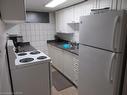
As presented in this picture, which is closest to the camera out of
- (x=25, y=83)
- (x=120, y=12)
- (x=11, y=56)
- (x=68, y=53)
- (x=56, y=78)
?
(x=120, y=12)

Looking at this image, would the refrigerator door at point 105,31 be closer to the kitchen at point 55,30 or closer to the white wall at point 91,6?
the kitchen at point 55,30

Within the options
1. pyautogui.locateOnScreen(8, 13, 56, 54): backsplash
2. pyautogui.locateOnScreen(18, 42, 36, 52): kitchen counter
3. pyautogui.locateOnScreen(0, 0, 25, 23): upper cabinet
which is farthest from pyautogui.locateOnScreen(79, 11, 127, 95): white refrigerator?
pyautogui.locateOnScreen(8, 13, 56, 54): backsplash

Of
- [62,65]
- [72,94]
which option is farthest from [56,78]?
[72,94]

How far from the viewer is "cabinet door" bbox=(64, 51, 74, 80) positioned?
2.63 metres

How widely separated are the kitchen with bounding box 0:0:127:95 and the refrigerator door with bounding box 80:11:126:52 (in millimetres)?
186

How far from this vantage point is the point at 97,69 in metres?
1.55

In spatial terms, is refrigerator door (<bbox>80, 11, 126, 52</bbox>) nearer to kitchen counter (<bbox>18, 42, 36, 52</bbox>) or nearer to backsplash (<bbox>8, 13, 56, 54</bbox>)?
kitchen counter (<bbox>18, 42, 36, 52</bbox>)

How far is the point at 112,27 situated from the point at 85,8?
1290mm

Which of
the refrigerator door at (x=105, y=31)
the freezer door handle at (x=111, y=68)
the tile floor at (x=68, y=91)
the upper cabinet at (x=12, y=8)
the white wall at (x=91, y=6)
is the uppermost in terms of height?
the white wall at (x=91, y=6)

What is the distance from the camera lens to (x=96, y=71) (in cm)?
158

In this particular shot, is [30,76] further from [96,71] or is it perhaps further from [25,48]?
[25,48]

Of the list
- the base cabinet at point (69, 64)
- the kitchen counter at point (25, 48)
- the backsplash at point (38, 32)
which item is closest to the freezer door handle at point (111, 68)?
the base cabinet at point (69, 64)

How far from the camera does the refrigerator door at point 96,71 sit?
1.33 m

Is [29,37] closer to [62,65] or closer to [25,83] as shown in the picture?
[62,65]
